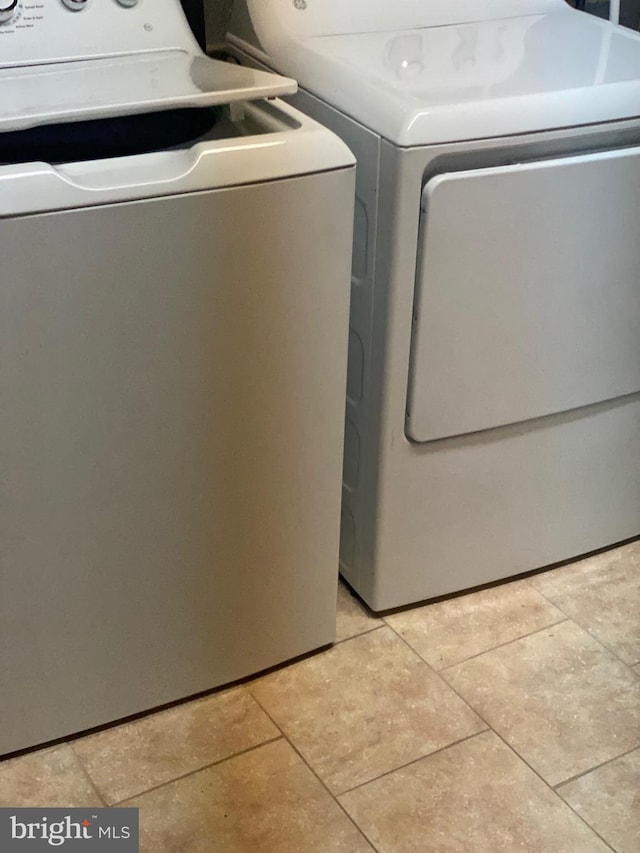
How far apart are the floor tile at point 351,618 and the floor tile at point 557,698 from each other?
0.50ft

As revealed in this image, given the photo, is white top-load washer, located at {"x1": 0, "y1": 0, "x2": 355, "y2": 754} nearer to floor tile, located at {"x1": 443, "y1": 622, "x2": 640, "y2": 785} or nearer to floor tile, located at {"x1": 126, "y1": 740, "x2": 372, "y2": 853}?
floor tile, located at {"x1": 126, "y1": 740, "x2": 372, "y2": 853}

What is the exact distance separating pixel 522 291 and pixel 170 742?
79 cm

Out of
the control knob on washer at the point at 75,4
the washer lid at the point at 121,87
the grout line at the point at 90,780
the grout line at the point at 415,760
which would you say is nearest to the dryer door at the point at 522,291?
the washer lid at the point at 121,87

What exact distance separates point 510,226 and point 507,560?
0.58m

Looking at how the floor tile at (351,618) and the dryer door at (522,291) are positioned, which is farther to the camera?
the floor tile at (351,618)

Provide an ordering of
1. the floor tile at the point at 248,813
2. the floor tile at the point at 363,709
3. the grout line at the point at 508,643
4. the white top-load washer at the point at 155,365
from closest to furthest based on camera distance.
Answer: the white top-load washer at the point at 155,365 < the floor tile at the point at 248,813 < the floor tile at the point at 363,709 < the grout line at the point at 508,643

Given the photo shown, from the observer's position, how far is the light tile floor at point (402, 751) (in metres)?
1.23

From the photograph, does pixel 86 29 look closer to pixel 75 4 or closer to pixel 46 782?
pixel 75 4

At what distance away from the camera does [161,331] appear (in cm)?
112

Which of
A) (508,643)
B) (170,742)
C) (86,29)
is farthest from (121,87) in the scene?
(508,643)

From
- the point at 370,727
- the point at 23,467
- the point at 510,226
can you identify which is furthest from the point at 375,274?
the point at 370,727

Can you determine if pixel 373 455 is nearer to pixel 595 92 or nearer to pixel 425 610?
pixel 425 610

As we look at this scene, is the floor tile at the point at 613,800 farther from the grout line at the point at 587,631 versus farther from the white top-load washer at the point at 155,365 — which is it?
the white top-load washer at the point at 155,365

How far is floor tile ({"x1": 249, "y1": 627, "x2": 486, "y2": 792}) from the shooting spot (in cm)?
133
